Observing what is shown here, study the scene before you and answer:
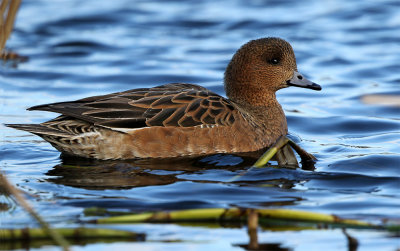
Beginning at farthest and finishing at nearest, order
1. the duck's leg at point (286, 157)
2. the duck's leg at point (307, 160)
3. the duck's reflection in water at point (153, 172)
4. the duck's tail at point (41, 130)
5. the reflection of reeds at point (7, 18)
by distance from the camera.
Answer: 1. the duck's tail at point (41, 130)
2. the duck's leg at point (307, 160)
3. the duck's leg at point (286, 157)
4. the duck's reflection in water at point (153, 172)
5. the reflection of reeds at point (7, 18)

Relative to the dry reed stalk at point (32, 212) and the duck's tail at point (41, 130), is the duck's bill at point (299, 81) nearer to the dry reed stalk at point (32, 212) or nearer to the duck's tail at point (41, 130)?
the duck's tail at point (41, 130)

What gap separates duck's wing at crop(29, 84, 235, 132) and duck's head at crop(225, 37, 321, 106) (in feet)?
2.04

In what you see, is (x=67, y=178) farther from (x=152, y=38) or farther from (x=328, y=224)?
(x=152, y=38)

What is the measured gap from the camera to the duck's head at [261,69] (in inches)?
311

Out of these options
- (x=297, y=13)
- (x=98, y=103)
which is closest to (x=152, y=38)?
(x=297, y=13)

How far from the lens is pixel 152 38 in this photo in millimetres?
13789

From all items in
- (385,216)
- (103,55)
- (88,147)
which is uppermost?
(103,55)

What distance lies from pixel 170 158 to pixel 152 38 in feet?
22.8

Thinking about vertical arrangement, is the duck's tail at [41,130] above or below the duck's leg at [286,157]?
above

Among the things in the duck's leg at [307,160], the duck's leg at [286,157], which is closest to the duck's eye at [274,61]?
the duck's leg at [307,160]

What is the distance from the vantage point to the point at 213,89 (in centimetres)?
1084

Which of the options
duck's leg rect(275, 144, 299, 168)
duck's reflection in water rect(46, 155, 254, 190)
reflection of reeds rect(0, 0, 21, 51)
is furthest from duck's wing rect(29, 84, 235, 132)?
reflection of reeds rect(0, 0, 21, 51)

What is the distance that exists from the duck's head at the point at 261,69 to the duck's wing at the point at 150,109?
24.5 inches

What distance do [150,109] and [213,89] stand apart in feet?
12.4
